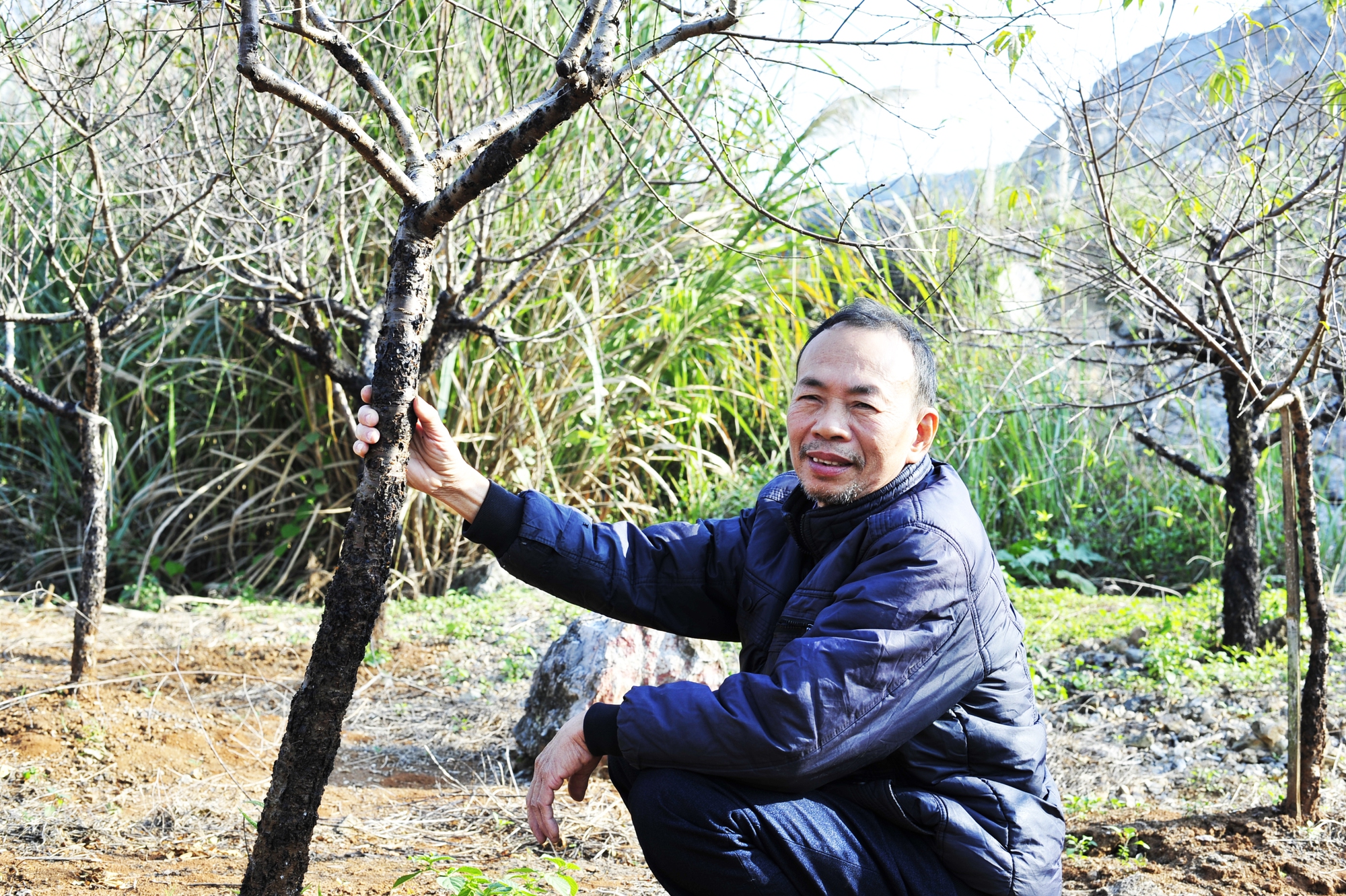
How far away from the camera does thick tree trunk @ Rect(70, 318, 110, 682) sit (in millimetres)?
3488

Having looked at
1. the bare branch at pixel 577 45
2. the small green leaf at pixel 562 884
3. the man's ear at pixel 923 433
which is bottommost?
the small green leaf at pixel 562 884

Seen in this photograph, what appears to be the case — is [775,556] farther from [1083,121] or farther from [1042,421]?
[1042,421]

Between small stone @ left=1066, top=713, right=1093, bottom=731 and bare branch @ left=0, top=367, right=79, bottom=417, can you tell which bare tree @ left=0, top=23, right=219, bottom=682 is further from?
small stone @ left=1066, top=713, right=1093, bottom=731

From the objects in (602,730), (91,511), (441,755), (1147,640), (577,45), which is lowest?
(441,755)

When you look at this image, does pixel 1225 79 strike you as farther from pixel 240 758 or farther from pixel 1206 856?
pixel 240 758

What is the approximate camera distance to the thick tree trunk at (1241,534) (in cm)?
394

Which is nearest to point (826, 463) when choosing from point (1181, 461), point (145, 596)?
point (1181, 461)

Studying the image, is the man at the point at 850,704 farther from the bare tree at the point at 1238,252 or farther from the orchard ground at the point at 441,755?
the bare tree at the point at 1238,252

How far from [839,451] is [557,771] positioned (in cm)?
75

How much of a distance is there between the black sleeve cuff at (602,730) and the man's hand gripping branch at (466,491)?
0.05 feet

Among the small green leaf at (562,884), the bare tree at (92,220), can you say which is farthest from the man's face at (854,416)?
the bare tree at (92,220)

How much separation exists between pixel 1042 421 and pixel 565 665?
4275mm

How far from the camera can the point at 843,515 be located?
197 centimetres

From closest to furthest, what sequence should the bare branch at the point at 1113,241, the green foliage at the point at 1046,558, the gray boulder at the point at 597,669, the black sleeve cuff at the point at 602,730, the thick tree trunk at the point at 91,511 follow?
the black sleeve cuff at the point at 602,730 → the bare branch at the point at 1113,241 → the gray boulder at the point at 597,669 → the thick tree trunk at the point at 91,511 → the green foliage at the point at 1046,558
